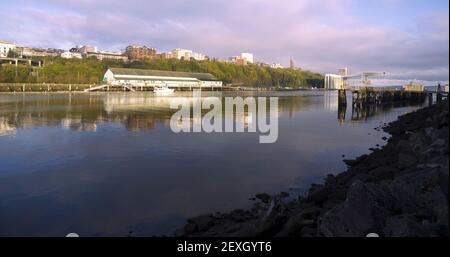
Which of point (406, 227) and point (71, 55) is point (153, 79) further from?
point (406, 227)

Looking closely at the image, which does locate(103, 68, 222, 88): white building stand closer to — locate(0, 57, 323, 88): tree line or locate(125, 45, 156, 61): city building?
locate(0, 57, 323, 88): tree line

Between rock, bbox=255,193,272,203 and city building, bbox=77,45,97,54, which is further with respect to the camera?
city building, bbox=77,45,97,54

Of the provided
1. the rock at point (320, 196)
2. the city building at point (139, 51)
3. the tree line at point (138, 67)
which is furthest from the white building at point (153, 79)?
the rock at point (320, 196)

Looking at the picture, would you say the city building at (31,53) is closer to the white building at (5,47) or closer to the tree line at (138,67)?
the white building at (5,47)

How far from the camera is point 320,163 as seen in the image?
46.6 ft

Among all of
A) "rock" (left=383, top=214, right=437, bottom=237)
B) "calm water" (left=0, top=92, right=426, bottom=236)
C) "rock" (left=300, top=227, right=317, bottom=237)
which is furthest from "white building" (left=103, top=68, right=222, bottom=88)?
"rock" (left=383, top=214, right=437, bottom=237)

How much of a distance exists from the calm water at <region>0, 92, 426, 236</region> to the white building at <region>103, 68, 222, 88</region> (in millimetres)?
69017

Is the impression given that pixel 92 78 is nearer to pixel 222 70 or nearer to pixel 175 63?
pixel 175 63

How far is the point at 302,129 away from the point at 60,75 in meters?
74.8

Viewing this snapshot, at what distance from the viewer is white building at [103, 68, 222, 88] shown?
8997cm

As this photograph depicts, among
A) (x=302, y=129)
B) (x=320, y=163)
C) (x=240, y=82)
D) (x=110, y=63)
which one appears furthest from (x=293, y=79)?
(x=320, y=163)

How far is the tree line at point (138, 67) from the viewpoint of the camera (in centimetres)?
8361

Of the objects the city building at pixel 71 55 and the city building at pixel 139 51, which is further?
the city building at pixel 139 51

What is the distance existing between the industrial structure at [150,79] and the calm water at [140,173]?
224 feet
